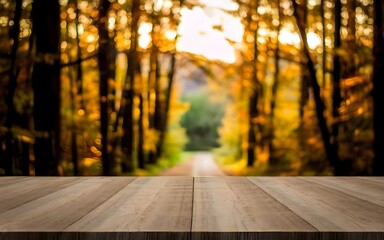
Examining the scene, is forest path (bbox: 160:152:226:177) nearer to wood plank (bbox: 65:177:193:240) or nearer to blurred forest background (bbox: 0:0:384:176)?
blurred forest background (bbox: 0:0:384:176)

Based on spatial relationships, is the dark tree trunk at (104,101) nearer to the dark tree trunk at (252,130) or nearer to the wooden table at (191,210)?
the dark tree trunk at (252,130)

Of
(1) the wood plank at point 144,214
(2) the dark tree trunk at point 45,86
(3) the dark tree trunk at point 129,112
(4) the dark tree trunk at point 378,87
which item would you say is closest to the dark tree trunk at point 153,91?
(3) the dark tree trunk at point 129,112

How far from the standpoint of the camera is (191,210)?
4.16 ft

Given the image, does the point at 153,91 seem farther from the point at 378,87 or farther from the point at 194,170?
the point at 378,87

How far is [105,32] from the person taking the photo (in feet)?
21.7

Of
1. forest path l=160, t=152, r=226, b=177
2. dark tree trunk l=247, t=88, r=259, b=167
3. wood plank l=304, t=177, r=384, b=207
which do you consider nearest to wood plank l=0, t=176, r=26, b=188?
wood plank l=304, t=177, r=384, b=207

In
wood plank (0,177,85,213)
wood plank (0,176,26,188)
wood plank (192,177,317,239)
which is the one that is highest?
wood plank (192,177,317,239)

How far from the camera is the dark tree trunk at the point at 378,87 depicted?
4.61 m

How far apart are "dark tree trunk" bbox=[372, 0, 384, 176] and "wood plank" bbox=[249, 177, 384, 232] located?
2.95 metres

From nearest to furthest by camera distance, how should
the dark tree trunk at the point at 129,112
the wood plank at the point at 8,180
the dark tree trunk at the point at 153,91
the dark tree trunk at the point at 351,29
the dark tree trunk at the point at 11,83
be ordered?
the wood plank at the point at 8,180
the dark tree trunk at the point at 11,83
the dark tree trunk at the point at 351,29
the dark tree trunk at the point at 129,112
the dark tree trunk at the point at 153,91

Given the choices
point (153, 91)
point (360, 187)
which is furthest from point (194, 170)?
point (360, 187)

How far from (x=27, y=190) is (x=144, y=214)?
695 millimetres

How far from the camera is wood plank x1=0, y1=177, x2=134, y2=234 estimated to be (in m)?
1.07

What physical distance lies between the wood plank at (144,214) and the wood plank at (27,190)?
0.25 metres
